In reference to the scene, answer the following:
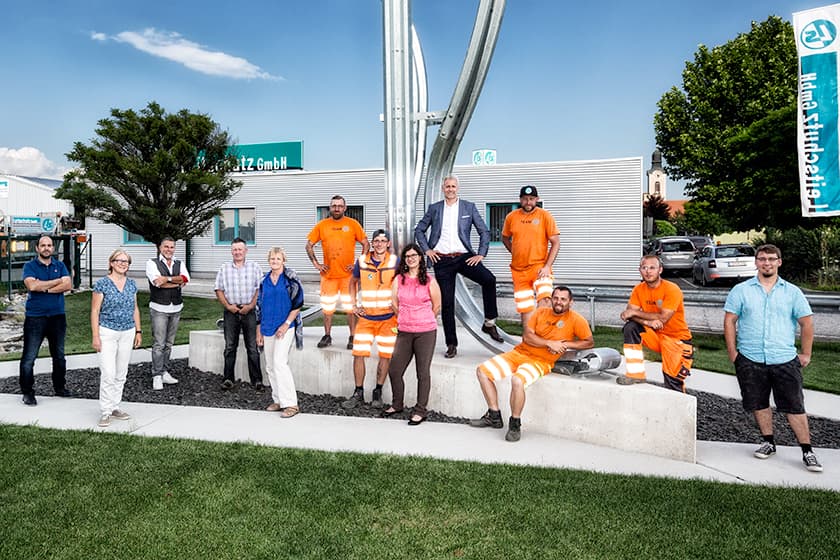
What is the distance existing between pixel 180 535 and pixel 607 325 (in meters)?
10.6

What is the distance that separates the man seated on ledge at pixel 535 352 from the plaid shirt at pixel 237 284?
116 inches

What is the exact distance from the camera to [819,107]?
12289 millimetres

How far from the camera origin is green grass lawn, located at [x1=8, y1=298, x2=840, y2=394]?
840 centimetres

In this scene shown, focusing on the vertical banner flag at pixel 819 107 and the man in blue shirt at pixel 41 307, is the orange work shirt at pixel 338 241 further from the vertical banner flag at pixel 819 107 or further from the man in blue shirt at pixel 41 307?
the vertical banner flag at pixel 819 107

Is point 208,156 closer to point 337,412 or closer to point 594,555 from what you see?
point 337,412

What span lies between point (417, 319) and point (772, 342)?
9.56ft

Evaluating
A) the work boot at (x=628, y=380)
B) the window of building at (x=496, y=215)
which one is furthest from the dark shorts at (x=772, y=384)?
the window of building at (x=496, y=215)

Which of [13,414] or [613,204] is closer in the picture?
[13,414]

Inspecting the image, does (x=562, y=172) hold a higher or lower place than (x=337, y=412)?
higher

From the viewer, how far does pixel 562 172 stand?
2219cm

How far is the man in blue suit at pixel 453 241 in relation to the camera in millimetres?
6473

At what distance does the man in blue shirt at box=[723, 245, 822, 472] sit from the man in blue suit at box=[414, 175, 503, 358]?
2.35m

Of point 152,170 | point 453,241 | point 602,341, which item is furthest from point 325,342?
point 152,170

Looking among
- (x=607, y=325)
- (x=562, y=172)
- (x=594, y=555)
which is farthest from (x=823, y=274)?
(x=594, y=555)
